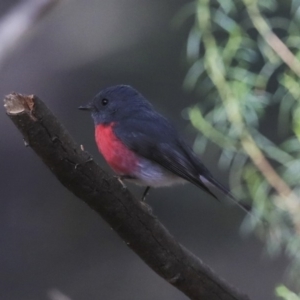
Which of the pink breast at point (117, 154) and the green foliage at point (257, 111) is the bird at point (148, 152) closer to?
the pink breast at point (117, 154)

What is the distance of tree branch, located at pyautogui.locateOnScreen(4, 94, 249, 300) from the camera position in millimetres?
1640

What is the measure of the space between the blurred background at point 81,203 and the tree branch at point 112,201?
2.17 m

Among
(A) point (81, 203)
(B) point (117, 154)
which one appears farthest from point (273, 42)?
(A) point (81, 203)

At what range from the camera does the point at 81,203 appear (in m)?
4.46

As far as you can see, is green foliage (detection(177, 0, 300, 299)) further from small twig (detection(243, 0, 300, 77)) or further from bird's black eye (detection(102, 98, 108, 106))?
bird's black eye (detection(102, 98, 108, 106))

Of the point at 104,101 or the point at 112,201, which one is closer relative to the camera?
the point at 112,201

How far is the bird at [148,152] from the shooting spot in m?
2.69

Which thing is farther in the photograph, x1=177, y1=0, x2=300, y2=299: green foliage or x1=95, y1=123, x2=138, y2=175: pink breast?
x1=95, y1=123, x2=138, y2=175: pink breast

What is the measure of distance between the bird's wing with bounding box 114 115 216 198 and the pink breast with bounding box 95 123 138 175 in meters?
0.02

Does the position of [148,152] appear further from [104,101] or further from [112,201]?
[112,201]

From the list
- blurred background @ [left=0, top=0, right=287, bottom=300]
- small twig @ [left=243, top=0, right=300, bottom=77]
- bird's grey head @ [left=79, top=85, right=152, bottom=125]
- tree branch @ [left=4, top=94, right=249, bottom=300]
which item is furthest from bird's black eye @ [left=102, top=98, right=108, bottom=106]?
blurred background @ [left=0, top=0, right=287, bottom=300]

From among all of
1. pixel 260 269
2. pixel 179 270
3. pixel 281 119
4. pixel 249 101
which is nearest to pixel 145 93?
pixel 281 119

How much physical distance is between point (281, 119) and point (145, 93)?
103cm

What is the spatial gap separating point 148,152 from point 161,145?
2.5 inches
